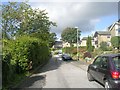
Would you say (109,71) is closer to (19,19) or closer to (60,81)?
(60,81)

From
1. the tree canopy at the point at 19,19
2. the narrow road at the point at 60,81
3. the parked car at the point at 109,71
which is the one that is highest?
the tree canopy at the point at 19,19

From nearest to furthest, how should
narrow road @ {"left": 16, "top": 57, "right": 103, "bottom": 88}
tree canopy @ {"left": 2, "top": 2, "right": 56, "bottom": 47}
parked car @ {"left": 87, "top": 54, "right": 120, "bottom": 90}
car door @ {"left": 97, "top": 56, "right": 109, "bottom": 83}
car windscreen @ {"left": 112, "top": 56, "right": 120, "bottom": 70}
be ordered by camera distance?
parked car @ {"left": 87, "top": 54, "right": 120, "bottom": 90}
car windscreen @ {"left": 112, "top": 56, "right": 120, "bottom": 70}
car door @ {"left": 97, "top": 56, "right": 109, "bottom": 83}
narrow road @ {"left": 16, "top": 57, "right": 103, "bottom": 88}
tree canopy @ {"left": 2, "top": 2, "right": 56, "bottom": 47}

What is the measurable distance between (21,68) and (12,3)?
14003 mm

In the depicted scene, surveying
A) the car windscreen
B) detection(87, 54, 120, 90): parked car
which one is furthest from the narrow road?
the car windscreen

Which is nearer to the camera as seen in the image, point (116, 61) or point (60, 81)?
point (116, 61)

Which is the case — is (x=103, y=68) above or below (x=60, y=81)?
above

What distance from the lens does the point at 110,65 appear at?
9367 millimetres

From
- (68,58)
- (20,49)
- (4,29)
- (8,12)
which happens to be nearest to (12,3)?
(8,12)

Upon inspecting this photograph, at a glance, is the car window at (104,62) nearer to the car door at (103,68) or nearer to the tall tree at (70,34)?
the car door at (103,68)

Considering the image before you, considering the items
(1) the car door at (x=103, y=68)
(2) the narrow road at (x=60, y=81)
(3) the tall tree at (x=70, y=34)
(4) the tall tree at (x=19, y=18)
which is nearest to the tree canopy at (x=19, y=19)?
(4) the tall tree at (x=19, y=18)

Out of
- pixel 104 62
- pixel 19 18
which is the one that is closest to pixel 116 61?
pixel 104 62

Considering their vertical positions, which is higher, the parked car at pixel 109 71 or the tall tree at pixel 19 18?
the tall tree at pixel 19 18

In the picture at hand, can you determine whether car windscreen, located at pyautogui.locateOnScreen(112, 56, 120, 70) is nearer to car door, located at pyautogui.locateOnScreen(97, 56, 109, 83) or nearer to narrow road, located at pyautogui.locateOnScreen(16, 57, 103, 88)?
car door, located at pyautogui.locateOnScreen(97, 56, 109, 83)

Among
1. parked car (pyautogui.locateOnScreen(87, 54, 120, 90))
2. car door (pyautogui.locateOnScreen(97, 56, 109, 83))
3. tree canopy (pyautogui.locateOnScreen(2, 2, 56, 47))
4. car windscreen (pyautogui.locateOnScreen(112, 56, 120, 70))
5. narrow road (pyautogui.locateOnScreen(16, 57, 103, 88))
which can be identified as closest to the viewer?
parked car (pyautogui.locateOnScreen(87, 54, 120, 90))
